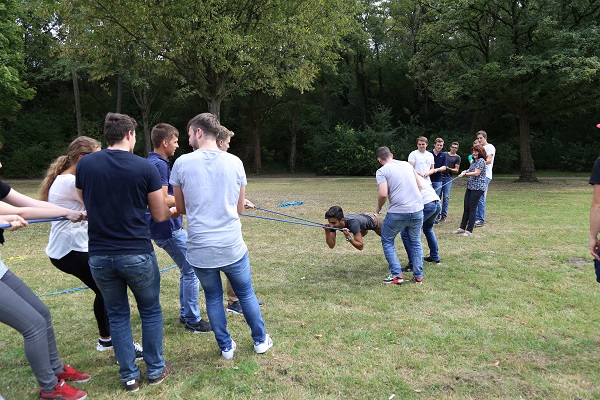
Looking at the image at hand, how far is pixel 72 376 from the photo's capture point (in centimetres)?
343

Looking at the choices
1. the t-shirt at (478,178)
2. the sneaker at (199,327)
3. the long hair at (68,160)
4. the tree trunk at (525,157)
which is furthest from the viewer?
the tree trunk at (525,157)

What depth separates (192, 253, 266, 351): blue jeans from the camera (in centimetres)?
365

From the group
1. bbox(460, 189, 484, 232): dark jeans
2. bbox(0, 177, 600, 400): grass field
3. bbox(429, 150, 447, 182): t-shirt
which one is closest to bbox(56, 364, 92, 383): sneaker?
bbox(0, 177, 600, 400): grass field

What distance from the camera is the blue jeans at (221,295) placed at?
12.0 ft

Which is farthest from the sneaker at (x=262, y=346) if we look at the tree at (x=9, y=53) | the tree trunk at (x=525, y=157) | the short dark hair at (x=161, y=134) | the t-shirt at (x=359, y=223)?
the tree at (x=9, y=53)

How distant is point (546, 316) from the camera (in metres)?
4.62

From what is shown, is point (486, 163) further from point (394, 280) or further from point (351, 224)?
point (394, 280)

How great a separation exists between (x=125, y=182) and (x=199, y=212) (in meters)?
0.66

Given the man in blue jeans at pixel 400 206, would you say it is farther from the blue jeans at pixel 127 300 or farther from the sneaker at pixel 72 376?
the sneaker at pixel 72 376

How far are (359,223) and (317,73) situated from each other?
62.2 feet

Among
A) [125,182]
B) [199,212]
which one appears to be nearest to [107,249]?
[125,182]

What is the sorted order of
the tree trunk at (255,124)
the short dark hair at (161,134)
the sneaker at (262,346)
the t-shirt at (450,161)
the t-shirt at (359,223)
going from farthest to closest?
1. the tree trunk at (255,124)
2. the t-shirt at (450,161)
3. the t-shirt at (359,223)
4. the short dark hair at (161,134)
5. the sneaker at (262,346)

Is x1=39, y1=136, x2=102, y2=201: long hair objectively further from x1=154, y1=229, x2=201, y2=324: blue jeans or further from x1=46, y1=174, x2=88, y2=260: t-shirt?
x1=154, y1=229, x2=201, y2=324: blue jeans

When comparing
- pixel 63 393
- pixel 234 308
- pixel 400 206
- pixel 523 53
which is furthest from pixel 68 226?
pixel 523 53
